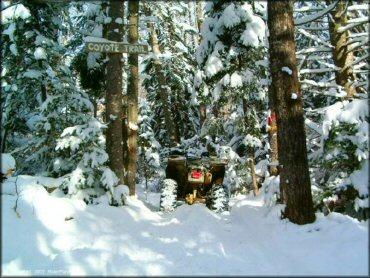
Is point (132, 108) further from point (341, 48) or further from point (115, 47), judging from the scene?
point (341, 48)

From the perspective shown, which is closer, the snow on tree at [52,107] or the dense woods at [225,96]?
the dense woods at [225,96]

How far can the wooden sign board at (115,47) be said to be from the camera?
8445 millimetres

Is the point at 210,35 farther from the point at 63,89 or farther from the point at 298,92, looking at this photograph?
the point at 298,92

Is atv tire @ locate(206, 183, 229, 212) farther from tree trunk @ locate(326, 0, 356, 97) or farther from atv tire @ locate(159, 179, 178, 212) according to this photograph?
tree trunk @ locate(326, 0, 356, 97)

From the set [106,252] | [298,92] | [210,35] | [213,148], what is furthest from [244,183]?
[106,252]

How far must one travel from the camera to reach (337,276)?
294 cm

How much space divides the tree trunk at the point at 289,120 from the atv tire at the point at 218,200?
9.02ft

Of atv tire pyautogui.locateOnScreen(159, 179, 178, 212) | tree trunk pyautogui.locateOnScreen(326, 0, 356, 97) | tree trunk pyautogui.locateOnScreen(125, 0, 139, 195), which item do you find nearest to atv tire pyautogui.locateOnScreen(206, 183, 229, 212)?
atv tire pyautogui.locateOnScreen(159, 179, 178, 212)

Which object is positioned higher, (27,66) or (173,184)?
(27,66)

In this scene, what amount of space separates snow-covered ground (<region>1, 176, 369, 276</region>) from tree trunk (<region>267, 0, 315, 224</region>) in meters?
0.36

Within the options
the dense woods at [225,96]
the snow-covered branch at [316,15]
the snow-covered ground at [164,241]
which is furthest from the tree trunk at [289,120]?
the snow-covered branch at [316,15]

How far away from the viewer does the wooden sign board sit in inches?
332

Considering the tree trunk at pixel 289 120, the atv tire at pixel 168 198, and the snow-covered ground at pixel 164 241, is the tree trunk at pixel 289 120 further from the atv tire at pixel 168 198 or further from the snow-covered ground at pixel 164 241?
the atv tire at pixel 168 198

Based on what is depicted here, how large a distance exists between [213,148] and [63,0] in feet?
31.6
